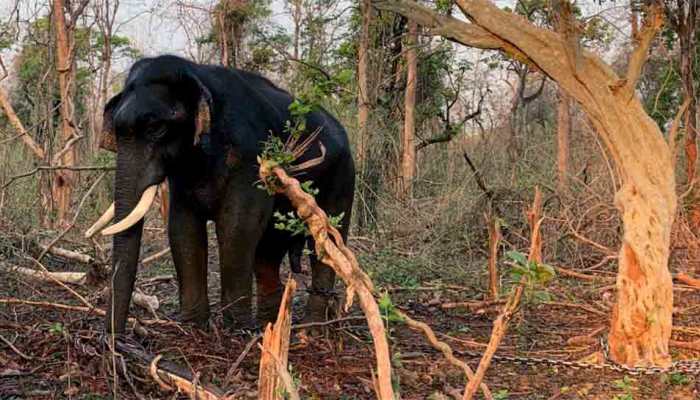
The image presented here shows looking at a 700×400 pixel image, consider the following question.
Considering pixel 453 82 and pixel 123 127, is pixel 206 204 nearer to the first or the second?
pixel 123 127

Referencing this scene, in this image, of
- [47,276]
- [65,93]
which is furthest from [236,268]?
[65,93]

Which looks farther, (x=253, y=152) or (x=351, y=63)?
(x=351, y=63)

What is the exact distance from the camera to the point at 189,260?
646cm

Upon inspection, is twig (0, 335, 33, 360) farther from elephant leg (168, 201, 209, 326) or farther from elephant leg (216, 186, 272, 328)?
elephant leg (216, 186, 272, 328)

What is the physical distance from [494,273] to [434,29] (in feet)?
9.70

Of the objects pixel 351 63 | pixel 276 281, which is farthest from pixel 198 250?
pixel 351 63

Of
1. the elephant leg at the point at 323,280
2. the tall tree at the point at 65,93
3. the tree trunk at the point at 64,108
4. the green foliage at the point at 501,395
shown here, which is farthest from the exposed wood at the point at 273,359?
the tall tree at the point at 65,93

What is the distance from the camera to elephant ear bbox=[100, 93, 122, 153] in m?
6.16

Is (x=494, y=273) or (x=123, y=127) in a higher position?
(x=123, y=127)

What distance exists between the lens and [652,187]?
5.88m

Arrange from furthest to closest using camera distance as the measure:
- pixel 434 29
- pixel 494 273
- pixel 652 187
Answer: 1. pixel 494 273
2. pixel 434 29
3. pixel 652 187

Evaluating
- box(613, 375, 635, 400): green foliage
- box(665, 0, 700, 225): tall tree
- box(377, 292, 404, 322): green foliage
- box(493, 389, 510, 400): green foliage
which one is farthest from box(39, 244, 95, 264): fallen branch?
box(665, 0, 700, 225): tall tree

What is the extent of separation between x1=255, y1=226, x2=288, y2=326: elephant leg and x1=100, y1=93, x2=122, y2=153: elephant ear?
179 centimetres

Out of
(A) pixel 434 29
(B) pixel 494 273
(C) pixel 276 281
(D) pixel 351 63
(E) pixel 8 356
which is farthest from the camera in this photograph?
(D) pixel 351 63
